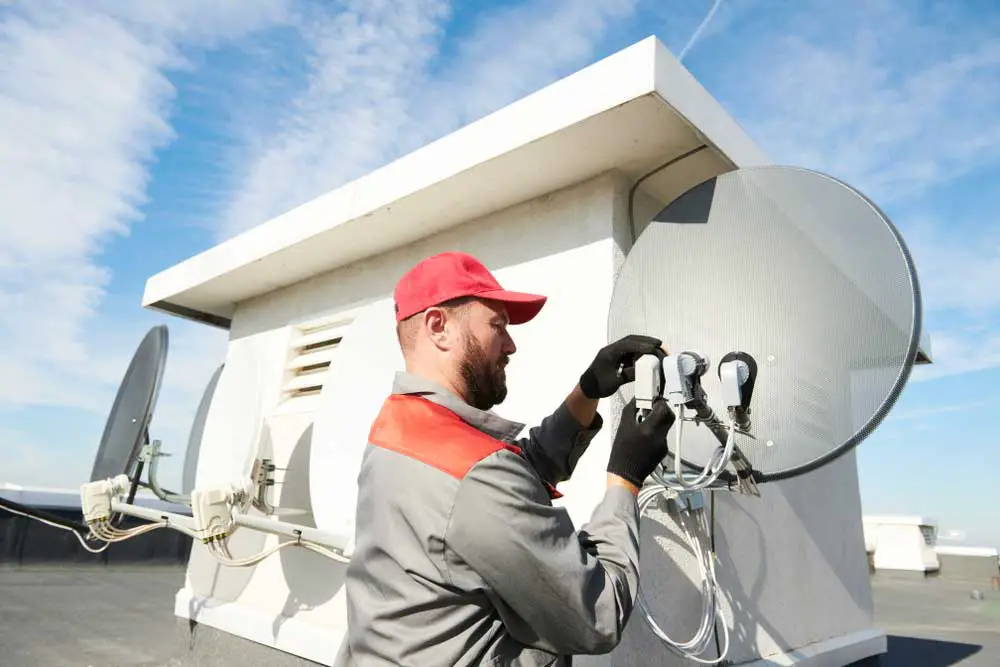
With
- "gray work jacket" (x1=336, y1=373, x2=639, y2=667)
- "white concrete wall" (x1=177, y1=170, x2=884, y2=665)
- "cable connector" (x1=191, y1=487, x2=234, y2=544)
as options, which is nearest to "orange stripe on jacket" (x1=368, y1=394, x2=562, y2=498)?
"gray work jacket" (x1=336, y1=373, x2=639, y2=667)

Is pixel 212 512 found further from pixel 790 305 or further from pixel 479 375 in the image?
pixel 790 305

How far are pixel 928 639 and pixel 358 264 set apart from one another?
5459 mm

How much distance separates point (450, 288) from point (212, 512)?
2.36 metres

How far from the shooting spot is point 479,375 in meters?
1.46

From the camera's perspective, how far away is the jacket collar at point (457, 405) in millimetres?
1347

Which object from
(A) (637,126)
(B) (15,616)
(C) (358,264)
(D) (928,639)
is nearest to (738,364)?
(A) (637,126)

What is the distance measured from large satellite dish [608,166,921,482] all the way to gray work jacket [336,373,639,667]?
58 centimetres

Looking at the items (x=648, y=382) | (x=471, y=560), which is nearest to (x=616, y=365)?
(x=648, y=382)

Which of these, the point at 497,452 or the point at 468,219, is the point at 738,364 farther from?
the point at 468,219

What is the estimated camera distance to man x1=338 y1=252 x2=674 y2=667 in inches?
43.6

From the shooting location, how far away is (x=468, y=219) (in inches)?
Answer: 124

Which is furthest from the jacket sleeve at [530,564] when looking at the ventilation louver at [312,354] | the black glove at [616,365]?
the ventilation louver at [312,354]

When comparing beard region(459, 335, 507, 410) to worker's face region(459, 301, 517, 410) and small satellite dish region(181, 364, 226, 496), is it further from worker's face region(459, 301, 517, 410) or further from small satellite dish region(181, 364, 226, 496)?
small satellite dish region(181, 364, 226, 496)

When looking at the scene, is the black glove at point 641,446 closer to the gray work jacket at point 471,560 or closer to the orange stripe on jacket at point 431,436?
the gray work jacket at point 471,560
